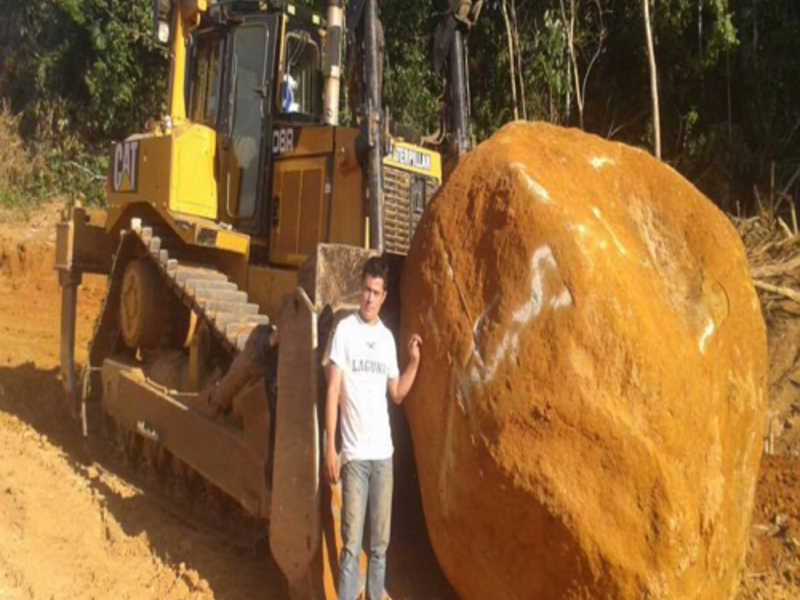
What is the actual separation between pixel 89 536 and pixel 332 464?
7.60 feet

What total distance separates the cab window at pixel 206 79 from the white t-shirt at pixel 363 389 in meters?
4.00

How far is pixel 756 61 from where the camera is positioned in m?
14.5

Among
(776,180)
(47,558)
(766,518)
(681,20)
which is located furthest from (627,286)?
(681,20)

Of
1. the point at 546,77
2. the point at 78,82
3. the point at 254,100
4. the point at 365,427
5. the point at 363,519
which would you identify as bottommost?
the point at 363,519

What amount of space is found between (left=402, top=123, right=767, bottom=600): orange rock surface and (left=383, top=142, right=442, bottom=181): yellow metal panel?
2.68 m

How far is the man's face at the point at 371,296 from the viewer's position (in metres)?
4.15

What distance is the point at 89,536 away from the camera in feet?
18.4

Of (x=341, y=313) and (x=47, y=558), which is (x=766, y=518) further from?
(x=47, y=558)

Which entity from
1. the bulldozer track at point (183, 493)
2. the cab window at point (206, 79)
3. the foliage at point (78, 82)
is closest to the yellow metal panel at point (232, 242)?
the cab window at point (206, 79)

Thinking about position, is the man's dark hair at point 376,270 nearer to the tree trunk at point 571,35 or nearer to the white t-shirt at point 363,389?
the white t-shirt at point 363,389

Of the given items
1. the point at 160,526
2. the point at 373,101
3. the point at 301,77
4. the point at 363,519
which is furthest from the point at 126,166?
the point at 363,519

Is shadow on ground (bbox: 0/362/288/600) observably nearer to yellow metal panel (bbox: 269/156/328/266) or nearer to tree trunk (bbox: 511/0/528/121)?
yellow metal panel (bbox: 269/156/328/266)

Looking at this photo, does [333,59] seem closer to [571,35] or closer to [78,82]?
[571,35]

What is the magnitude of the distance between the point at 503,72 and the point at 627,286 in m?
13.6
